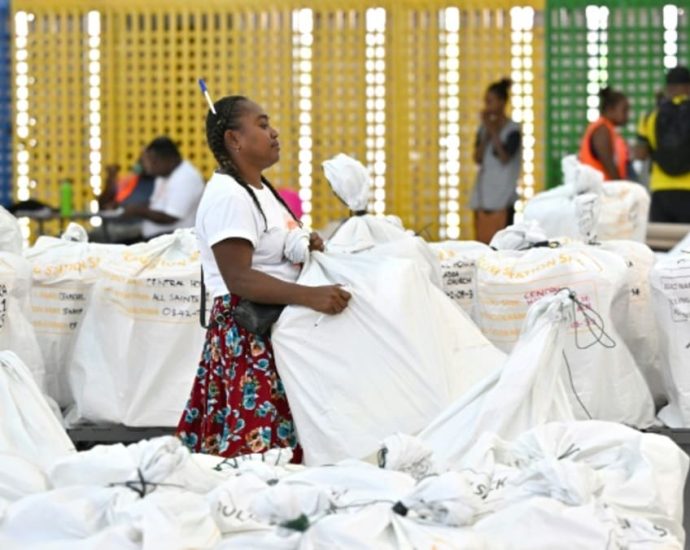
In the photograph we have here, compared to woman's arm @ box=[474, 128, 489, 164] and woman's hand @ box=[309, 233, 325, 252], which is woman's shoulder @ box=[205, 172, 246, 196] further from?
woman's arm @ box=[474, 128, 489, 164]

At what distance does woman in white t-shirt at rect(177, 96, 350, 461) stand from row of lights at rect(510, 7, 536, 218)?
26.1 ft

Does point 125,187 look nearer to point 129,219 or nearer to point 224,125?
point 129,219

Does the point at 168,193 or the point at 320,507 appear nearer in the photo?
the point at 320,507

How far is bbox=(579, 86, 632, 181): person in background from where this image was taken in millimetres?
11352

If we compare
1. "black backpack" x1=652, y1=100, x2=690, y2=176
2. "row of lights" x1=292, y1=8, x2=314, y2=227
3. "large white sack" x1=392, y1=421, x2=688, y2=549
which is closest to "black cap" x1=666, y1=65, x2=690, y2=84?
"black backpack" x1=652, y1=100, x2=690, y2=176

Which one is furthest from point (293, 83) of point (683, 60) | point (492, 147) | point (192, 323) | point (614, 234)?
point (192, 323)

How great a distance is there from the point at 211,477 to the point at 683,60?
967 centimetres

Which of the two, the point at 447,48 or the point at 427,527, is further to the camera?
the point at 447,48

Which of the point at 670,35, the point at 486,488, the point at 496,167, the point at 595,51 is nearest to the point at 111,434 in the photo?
the point at 486,488

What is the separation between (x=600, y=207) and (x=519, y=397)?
2.92 meters

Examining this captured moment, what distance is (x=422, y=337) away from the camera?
5516mm

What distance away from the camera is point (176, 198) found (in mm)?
11805

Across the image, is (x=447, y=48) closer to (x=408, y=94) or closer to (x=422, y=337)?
(x=408, y=94)

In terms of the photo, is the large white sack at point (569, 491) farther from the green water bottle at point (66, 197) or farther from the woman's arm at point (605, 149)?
the green water bottle at point (66, 197)
